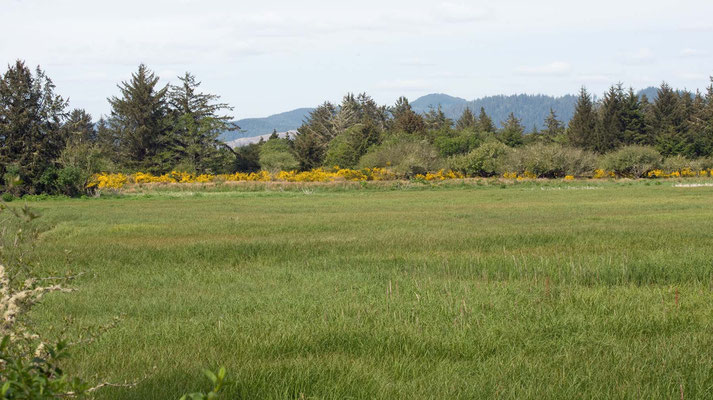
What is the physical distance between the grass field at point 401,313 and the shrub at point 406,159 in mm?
37028

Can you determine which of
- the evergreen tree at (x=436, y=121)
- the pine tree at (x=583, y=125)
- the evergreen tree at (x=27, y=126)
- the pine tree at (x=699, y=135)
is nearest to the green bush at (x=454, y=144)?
the pine tree at (x=583, y=125)

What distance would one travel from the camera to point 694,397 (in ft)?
16.3

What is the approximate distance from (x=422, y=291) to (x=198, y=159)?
59840mm

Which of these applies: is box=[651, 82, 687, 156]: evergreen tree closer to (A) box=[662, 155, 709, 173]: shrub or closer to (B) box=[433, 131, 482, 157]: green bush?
(A) box=[662, 155, 709, 173]: shrub

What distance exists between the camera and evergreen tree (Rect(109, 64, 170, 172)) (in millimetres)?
63531

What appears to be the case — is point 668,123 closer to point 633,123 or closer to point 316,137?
point 633,123

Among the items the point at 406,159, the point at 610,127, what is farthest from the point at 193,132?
the point at 610,127

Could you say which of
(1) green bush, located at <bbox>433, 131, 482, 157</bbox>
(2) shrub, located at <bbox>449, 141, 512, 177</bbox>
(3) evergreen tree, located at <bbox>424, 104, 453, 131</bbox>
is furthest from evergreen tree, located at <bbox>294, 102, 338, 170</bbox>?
(2) shrub, located at <bbox>449, 141, 512, 177</bbox>

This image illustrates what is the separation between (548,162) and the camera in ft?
181

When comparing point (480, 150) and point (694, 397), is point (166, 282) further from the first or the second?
point (480, 150)

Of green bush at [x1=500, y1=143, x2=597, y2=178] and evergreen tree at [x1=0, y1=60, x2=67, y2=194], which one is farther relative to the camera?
green bush at [x1=500, y1=143, x2=597, y2=178]

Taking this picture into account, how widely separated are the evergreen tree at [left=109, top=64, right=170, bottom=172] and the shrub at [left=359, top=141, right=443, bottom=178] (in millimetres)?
22421

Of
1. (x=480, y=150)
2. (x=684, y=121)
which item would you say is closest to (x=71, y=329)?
(x=480, y=150)

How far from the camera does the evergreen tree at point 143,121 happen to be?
63.5m
